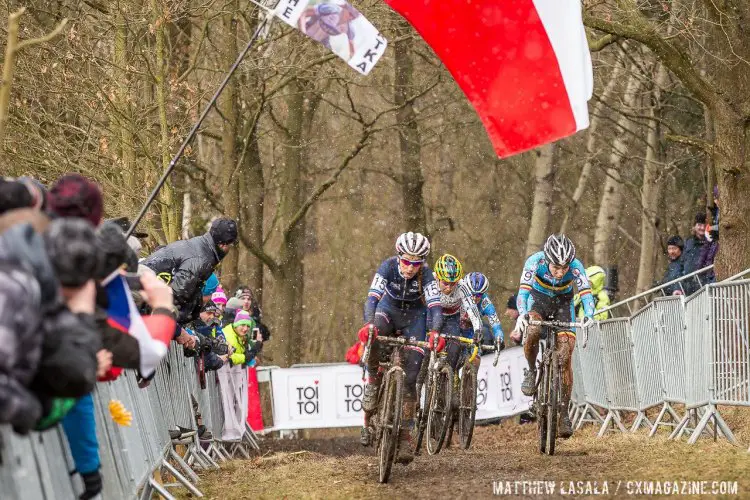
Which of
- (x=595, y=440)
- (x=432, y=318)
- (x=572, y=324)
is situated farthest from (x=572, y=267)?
(x=595, y=440)

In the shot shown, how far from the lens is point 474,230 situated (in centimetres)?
3416

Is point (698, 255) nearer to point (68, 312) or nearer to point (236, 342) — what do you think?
point (236, 342)

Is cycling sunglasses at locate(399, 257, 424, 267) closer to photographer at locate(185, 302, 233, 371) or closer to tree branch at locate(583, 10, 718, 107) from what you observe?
photographer at locate(185, 302, 233, 371)

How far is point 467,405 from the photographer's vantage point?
45.9 ft

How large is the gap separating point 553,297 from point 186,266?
13.1 ft

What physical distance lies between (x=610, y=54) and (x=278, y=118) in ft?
24.5

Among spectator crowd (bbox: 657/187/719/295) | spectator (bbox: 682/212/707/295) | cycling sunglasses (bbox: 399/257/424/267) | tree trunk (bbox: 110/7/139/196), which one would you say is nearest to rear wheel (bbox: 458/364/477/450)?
cycling sunglasses (bbox: 399/257/424/267)

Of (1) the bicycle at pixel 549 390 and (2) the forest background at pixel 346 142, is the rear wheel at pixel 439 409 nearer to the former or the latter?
(1) the bicycle at pixel 549 390

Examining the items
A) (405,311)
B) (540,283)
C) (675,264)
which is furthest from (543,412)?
(675,264)

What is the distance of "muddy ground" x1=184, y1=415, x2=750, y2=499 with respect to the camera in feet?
30.8

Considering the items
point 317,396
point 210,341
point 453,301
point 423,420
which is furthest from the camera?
point 317,396

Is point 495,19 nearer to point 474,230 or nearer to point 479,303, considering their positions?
point 479,303

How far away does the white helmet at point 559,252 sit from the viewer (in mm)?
12281

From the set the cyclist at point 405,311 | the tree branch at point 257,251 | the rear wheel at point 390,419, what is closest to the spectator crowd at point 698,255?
the cyclist at point 405,311
